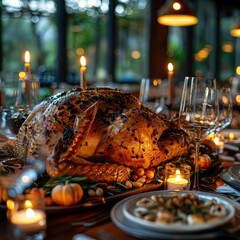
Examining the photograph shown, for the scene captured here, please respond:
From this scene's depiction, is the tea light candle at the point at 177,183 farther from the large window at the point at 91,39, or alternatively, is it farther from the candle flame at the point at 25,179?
the large window at the point at 91,39

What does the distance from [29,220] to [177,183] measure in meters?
0.50

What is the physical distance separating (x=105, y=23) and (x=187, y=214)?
285 inches

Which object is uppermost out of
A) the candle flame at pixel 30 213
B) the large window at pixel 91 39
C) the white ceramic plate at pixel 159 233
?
the large window at pixel 91 39

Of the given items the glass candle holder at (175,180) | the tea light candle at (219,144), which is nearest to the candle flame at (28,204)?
the glass candle holder at (175,180)

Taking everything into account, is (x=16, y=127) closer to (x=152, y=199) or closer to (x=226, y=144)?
(x=152, y=199)

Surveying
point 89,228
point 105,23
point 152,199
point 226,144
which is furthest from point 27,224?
point 105,23

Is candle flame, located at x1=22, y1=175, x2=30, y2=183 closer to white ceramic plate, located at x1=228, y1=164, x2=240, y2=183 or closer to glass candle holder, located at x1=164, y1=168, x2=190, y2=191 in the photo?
glass candle holder, located at x1=164, y1=168, x2=190, y2=191

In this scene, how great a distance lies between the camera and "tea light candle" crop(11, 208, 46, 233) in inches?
34.2

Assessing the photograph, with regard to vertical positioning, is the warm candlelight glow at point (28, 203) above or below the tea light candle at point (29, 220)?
above

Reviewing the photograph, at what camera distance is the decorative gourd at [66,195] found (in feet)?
3.43

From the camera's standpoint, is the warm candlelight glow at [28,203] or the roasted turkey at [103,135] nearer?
the warm candlelight glow at [28,203]

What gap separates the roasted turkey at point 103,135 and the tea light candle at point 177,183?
135 millimetres

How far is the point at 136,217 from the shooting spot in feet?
2.88

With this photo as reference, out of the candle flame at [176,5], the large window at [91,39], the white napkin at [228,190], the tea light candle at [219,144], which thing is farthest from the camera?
the large window at [91,39]
